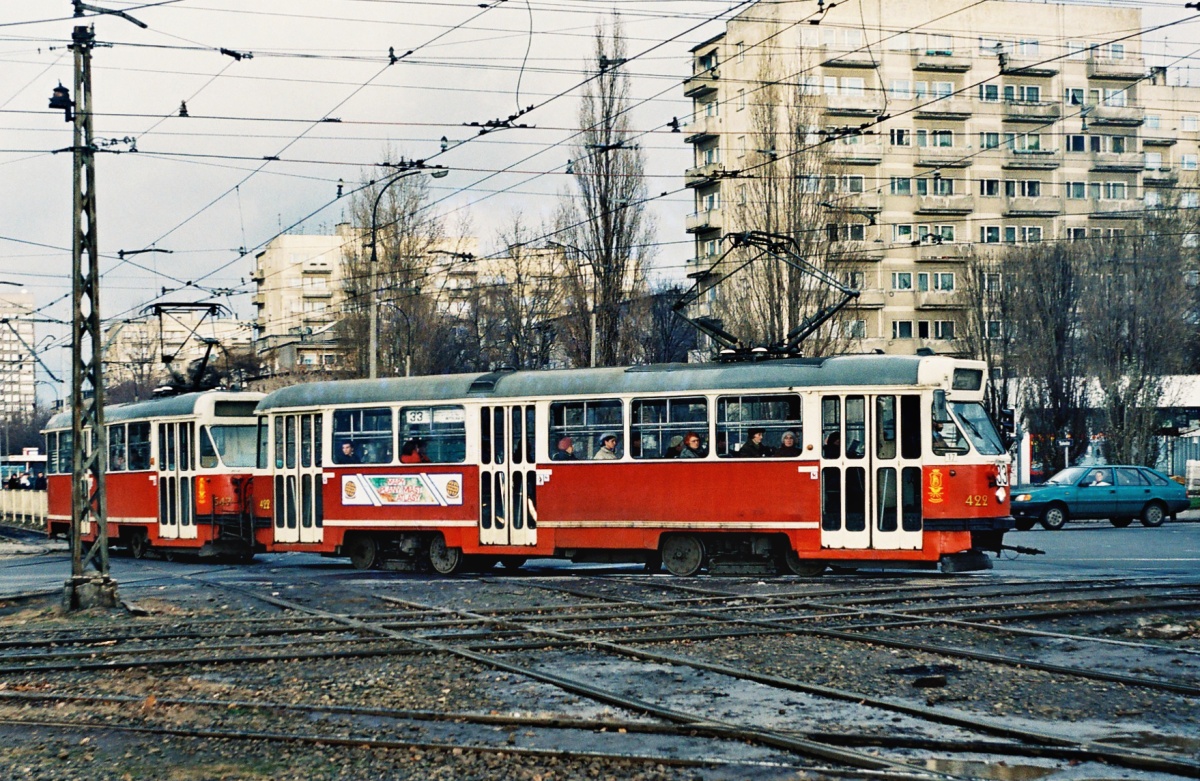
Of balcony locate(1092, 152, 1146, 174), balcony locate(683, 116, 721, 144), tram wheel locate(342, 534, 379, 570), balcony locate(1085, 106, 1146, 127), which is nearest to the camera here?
tram wheel locate(342, 534, 379, 570)

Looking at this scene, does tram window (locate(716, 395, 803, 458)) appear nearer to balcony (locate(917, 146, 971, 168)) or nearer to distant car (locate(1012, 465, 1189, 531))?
distant car (locate(1012, 465, 1189, 531))

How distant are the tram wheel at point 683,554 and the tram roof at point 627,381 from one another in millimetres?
2068

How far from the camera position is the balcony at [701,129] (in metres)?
71.9

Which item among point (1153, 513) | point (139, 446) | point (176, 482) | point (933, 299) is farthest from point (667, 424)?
point (933, 299)

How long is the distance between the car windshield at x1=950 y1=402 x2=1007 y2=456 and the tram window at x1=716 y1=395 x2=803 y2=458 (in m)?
2.03

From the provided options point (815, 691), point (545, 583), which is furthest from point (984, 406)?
point (815, 691)

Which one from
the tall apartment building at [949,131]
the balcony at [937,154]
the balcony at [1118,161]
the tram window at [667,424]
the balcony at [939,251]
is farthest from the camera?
the balcony at [1118,161]

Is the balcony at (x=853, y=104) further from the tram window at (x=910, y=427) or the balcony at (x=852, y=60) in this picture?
the tram window at (x=910, y=427)

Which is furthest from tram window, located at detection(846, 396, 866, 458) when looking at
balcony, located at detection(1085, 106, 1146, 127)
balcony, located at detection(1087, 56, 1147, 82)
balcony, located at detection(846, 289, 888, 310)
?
balcony, located at detection(1087, 56, 1147, 82)

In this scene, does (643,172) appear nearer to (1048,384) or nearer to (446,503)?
(1048,384)

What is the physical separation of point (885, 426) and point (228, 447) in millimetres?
13408

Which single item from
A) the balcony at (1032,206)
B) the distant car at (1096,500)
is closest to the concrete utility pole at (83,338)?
the distant car at (1096,500)

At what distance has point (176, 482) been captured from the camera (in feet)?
89.6

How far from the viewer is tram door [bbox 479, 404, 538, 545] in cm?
2100
